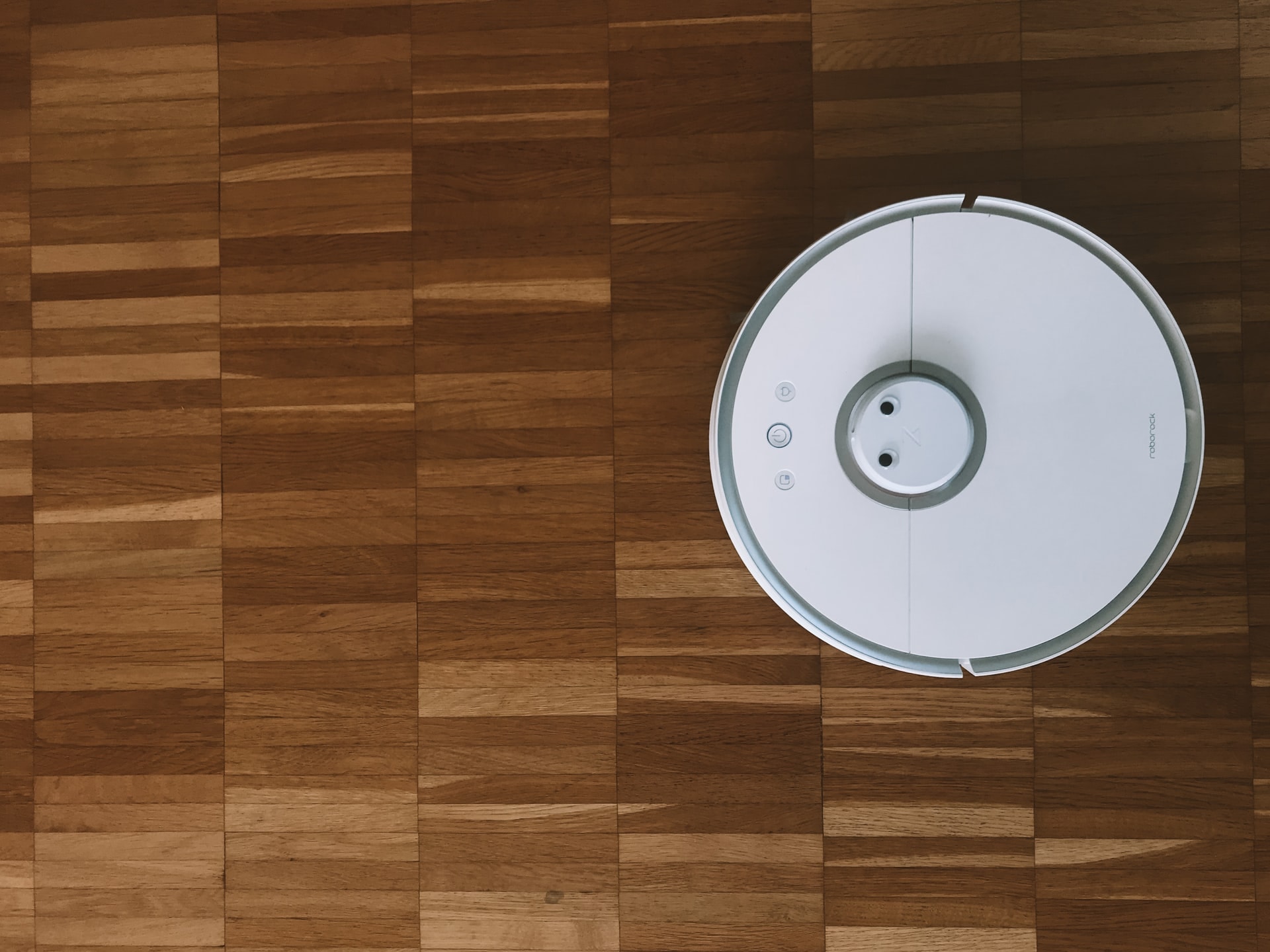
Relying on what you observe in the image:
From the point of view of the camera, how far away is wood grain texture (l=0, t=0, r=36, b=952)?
1462 millimetres

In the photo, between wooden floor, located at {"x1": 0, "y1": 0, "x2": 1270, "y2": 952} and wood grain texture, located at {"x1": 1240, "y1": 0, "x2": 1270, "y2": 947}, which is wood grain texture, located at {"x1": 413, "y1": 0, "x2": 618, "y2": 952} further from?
wood grain texture, located at {"x1": 1240, "y1": 0, "x2": 1270, "y2": 947}

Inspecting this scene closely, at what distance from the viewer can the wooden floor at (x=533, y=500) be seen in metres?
1.35

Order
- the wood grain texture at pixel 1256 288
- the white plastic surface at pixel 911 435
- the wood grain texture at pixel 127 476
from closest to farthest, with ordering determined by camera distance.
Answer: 1. the white plastic surface at pixel 911 435
2. the wood grain texture at pixel 1256 288
3. the wood grain texture at pixel 127 476

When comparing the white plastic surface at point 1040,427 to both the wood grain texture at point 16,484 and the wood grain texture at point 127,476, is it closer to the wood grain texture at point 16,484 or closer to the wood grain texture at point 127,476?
the wood grain texture at point 127,476

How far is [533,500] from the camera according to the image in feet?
4.63

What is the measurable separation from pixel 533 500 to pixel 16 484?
0.92 m

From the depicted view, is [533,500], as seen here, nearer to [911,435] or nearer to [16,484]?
[911,435]

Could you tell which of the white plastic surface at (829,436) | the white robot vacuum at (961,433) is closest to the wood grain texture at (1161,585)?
the white robot vacuum at (961,433)

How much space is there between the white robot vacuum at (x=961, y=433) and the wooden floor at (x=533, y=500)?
305 millimetres

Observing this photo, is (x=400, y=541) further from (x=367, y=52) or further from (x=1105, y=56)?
(x=1105, y=56)

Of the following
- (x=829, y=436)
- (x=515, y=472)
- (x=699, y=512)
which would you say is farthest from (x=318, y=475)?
(x=829, y=436)

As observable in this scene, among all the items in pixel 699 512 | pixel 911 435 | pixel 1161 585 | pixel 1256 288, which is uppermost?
pixel 1256 288

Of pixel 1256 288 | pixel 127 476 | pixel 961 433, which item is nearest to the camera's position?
pixel 961 433

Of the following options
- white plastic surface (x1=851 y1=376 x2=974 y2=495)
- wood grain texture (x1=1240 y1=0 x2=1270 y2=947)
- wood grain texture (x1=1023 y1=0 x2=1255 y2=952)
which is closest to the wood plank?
white plastic surface (x1=851 y1=376 x2=974 y2=495)
